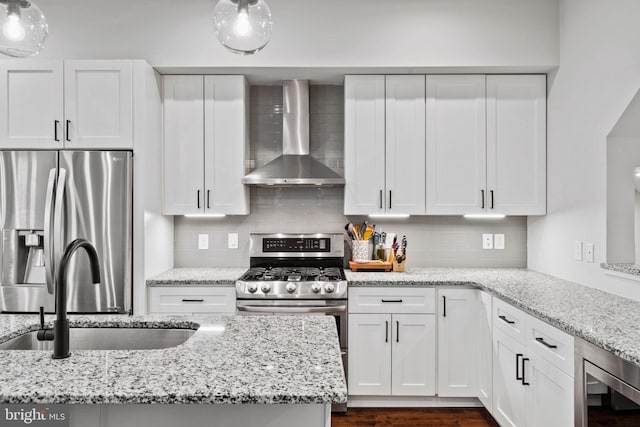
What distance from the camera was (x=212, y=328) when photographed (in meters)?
1.79

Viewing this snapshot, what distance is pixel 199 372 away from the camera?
1300mm

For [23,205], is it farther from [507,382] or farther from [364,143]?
[507,382]

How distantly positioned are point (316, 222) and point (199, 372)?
262cm

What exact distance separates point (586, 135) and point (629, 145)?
0.84 ft

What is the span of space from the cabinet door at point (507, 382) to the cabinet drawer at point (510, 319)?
0.04 meters

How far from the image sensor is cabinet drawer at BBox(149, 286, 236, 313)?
325 cm

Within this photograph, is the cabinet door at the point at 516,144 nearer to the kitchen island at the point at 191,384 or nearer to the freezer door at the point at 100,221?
the kitchen island at the point at 191,384

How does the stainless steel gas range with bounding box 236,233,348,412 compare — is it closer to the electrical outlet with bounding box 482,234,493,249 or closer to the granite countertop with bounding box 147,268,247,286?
the granite countertop with bounding box 147,268,247,286

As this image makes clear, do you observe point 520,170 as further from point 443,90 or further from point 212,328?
point 212,328

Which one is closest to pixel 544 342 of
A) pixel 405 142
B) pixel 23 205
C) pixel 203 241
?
pixel 405 142

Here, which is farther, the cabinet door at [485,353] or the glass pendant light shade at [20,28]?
the cabinet door at [485,353]

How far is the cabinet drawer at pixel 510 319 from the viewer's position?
2.50m

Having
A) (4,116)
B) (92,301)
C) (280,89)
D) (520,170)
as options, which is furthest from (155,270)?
(520,170)

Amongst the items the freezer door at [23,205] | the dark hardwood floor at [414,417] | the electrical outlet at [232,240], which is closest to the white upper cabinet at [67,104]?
the freezer door at [23,205]
